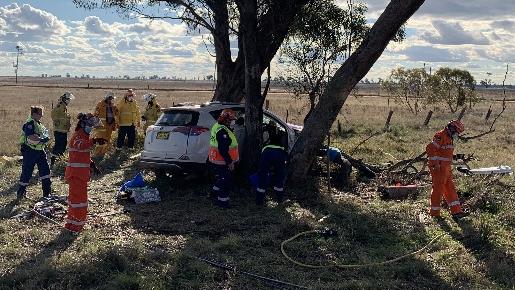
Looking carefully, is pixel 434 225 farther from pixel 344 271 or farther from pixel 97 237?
pixel 97 237

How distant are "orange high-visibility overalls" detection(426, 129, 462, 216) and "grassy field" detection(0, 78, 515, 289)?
0.26m

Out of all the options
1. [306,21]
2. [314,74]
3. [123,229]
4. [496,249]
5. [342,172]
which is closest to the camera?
[496,249]

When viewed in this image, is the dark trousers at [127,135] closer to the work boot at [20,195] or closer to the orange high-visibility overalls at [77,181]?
the work boot at [20,195]

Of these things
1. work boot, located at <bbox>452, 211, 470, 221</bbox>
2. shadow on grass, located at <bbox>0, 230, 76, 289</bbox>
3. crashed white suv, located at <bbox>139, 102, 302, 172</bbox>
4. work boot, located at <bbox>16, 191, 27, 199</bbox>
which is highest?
crashed white suv, located at <bbox>139, 102, 302, 172</bbox>

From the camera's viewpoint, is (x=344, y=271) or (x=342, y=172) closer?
(x=344, y=271)

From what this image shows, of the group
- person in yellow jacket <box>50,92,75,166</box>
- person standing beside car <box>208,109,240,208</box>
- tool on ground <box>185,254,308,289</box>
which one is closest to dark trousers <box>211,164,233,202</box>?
person standing beside car <box>208,109,240,208</box>

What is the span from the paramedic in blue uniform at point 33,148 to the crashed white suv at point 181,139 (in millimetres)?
1730

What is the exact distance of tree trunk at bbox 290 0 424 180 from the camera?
9820 millimetres

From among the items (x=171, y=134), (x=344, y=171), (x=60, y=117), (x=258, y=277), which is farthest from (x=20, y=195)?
(x=344, y=171)

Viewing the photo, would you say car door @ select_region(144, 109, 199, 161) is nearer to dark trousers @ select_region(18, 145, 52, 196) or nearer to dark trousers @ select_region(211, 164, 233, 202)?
dark trousers @ select_region(211, 164, 233, 202)

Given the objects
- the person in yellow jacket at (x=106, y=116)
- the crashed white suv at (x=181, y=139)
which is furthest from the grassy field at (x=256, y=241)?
the person in yellow jacket at (x=106, y=116)

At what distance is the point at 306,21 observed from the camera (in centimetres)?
1450

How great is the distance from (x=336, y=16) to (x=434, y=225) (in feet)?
27.2

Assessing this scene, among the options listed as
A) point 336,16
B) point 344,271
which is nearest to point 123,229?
point 344,271
